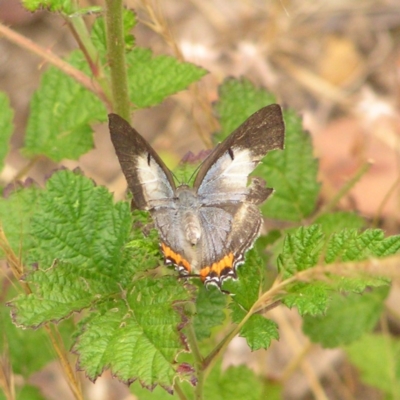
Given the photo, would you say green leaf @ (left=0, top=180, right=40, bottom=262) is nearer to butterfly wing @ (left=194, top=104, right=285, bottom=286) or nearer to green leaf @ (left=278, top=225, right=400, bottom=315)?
butterfly wing @ (left=194, top=104, right=285, bottom=286)

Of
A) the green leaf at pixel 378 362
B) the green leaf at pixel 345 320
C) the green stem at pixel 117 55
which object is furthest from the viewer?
the green leaf at pixel 378 362

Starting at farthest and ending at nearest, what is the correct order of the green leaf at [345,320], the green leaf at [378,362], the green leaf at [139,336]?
the green leaf at [378,362]
the green leaf at [345,320]
the green leaf at [139,336]

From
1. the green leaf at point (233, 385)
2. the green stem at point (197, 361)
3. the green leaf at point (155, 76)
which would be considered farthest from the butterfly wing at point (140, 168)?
the green leaf at point (233, 385)

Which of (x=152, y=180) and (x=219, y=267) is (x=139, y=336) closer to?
(x=219, y=267)

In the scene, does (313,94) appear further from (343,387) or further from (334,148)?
(343,387)

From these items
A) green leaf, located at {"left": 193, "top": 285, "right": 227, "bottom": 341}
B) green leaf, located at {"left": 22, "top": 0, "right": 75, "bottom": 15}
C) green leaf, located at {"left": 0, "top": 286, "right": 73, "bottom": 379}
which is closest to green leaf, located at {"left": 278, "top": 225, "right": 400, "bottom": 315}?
green leaf, located at {"left": 193, "top": 285, "right": 227, "bottom": 341}

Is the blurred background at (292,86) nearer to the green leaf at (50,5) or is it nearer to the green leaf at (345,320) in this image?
the green leaf at (345,320)
